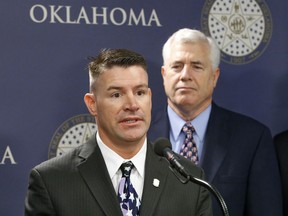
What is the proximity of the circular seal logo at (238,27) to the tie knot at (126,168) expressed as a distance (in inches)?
54.7

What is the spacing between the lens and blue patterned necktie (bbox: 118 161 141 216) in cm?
275

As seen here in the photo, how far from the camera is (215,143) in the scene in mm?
3768

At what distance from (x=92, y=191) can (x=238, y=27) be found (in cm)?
168

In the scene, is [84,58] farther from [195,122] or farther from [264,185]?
[264,185]

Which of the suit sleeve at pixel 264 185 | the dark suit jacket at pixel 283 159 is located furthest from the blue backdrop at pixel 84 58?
the suit sleeve at pixel 264 185

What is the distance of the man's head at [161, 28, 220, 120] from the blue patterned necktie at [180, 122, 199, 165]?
5cm

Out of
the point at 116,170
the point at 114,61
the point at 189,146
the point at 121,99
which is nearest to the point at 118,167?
the point at 116,170

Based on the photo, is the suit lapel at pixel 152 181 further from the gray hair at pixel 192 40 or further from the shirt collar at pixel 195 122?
the gray hair at pixel 192 40

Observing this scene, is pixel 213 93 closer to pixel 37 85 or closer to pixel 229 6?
pixel 229 6

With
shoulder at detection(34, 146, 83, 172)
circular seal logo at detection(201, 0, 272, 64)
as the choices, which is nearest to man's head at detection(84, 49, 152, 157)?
shoulder at detection(34, 146, 83, 172)

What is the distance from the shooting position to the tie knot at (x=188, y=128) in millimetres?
3768

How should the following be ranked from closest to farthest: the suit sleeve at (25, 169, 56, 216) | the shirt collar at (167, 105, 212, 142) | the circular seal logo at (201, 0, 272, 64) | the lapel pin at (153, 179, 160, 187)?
the suit sleeve at (25, 169, 56, 216) < the lapel pin at (153, 179, 160, 187) < the shirt collar at (167, 105, 212, 142) < the circular seal logo at (201, 0, 272, 64)

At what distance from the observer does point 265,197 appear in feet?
12.1

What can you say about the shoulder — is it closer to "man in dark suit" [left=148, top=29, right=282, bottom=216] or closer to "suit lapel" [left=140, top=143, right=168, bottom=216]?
"suit lapel" [left=140, top=143, right=168, bottom=216]
